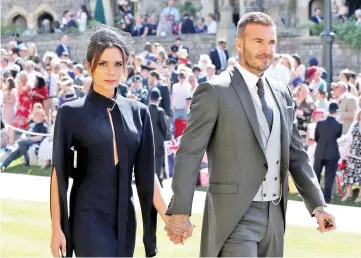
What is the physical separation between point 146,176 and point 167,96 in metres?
12.5

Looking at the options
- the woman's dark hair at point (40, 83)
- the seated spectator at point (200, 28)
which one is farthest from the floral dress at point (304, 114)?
the seated spectator at point (200, 28)

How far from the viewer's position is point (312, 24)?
3080 cm

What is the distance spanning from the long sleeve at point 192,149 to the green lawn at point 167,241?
4307mm

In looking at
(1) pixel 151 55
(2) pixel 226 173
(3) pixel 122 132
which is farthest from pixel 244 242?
(1) pixel 151 55

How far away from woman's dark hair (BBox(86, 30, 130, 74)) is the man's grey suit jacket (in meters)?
0.58

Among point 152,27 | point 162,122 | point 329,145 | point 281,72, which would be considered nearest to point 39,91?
point 281,72

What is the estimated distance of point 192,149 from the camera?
20.9 feet

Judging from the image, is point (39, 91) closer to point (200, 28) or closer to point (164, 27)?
point (200, 28)

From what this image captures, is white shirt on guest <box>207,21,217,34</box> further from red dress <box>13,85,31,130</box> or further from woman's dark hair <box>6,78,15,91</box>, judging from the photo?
woman's dark hair <box>6,78,15,91</box>

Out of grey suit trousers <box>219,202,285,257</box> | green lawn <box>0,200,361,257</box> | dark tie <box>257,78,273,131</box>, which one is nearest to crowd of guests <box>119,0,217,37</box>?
green lawn <box>0,200,361,257</box>

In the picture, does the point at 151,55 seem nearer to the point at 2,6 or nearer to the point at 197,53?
the point at 197,53

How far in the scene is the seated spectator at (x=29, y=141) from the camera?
19.7m

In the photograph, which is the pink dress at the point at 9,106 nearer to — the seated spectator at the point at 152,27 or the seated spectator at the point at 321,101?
the seated spectator at the point at 321,101

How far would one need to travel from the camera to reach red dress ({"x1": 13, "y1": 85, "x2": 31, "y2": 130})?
21234 mm
